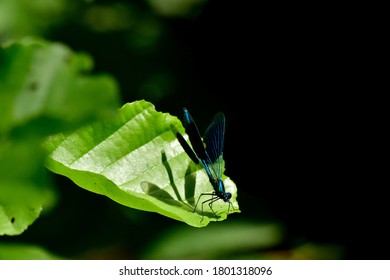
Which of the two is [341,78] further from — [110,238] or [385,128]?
[110,238]

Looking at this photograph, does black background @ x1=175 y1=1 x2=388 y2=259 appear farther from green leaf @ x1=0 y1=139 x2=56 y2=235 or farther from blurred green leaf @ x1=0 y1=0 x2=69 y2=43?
green leaf @ x1=0 y1=139 x2=56 y2=235

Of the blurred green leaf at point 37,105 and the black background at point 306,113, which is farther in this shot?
the black background at point 306,113

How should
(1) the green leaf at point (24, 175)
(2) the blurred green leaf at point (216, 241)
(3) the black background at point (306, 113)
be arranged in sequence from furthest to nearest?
(3) the black background at point (306, 113) → (2) the blurred green leaf at point (216, 241) → (1) the green leaf at point (24, 175)

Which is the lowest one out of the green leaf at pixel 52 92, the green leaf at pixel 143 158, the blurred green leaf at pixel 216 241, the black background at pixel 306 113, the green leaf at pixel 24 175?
the green leaf at pixel 24 175

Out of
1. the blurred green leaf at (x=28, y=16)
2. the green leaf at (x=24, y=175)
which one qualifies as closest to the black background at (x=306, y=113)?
the blurred green leaf at (x=28, y=16)

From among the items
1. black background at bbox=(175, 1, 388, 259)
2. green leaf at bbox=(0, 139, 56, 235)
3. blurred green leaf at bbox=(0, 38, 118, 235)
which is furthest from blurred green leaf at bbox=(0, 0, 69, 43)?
green leaf at bbox=(0, 139, 56, 235)

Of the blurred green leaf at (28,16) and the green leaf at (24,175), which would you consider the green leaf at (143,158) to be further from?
the blurred green leaf at (28,16)
